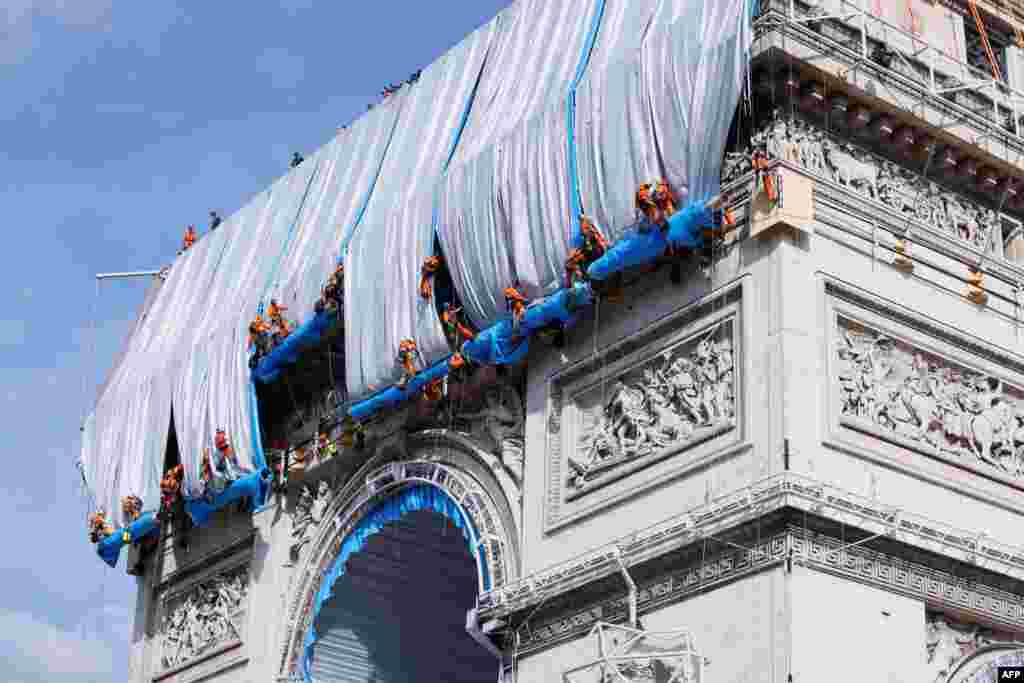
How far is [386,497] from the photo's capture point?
25141 mm

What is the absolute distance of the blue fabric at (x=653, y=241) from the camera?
20.6 meters

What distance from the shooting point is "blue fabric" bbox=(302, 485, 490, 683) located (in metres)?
23.9

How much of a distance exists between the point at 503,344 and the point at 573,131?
110 inches

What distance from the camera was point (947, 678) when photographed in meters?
19.5

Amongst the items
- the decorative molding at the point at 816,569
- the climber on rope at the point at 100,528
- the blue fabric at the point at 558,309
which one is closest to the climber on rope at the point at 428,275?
the blue fabric at the point at 558,309

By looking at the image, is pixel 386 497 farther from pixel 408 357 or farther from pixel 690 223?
pixel 690 223

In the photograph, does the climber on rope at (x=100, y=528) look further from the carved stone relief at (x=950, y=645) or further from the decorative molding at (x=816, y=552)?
the carved stone relief at (x=950, y=645)

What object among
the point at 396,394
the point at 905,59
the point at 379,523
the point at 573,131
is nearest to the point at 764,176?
the point at 573,131

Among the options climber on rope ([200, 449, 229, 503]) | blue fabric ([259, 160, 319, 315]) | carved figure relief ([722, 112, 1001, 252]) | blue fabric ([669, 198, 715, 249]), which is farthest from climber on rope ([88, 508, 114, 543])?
carved figure relief ([722, 112, 1001, 252])

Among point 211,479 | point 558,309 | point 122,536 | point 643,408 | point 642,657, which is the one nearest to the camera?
point 642,657

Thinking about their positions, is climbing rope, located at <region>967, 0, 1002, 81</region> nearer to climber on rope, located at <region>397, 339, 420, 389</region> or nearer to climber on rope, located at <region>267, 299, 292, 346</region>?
climber on rope, located at <region>397, 339, 420, 389</region>

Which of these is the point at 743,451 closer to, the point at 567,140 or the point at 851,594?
the point at 851,594

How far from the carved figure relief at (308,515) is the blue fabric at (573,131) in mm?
6520

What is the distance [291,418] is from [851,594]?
1162 centimetres
